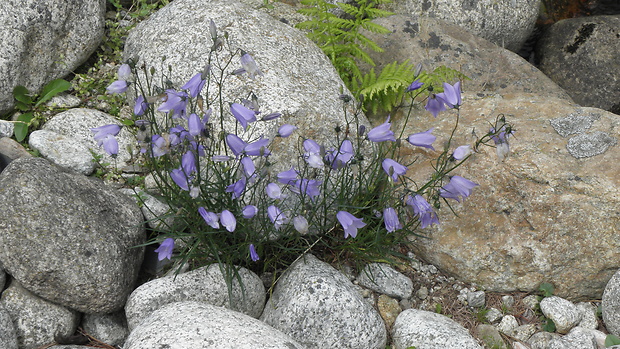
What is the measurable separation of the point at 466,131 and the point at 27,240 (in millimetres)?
3077

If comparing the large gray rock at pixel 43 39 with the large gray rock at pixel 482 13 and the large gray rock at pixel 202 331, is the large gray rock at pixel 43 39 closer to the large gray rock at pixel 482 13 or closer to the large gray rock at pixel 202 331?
the large gray rock at pixel 202 331

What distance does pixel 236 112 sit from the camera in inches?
126

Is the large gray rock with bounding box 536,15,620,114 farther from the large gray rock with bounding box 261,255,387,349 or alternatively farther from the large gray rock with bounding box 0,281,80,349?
the large gray rock with bounding box 0,281,80,349

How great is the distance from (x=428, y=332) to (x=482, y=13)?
147 inches

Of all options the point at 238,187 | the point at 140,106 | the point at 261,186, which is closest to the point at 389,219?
the point at 238,187

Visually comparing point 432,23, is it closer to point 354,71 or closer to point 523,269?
point 354,71

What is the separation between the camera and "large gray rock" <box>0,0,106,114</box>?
4.81 meters

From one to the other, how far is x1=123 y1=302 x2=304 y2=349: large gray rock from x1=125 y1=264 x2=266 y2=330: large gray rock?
340mm

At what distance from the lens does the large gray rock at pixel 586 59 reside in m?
6.25

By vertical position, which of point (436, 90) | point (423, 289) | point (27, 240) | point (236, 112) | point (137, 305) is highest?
point (236, 112)

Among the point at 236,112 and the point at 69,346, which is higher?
the point at 236,112

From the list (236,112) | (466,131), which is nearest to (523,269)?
(466,131)

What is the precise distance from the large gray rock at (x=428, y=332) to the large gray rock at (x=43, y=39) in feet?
11.6

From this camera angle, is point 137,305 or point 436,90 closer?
point 137,305
